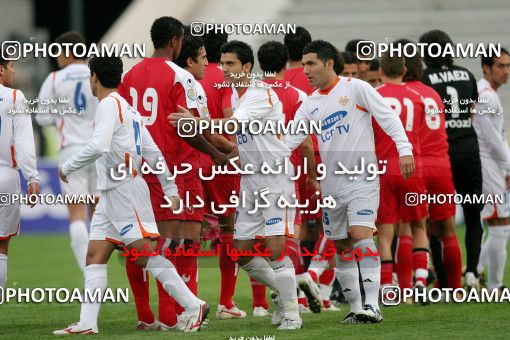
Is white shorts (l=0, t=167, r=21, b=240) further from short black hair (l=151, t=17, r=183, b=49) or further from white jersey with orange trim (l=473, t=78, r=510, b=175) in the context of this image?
white jersey with orange trim (l=473, t=78, r=510, b=175)

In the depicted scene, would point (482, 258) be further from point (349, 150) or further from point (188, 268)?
point (188, 268)

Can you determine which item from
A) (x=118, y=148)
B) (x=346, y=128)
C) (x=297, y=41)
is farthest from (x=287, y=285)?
(x=297, y=41)

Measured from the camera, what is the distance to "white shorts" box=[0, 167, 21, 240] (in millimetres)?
9180

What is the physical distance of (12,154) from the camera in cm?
928

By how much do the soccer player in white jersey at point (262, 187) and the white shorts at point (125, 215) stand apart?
708mm

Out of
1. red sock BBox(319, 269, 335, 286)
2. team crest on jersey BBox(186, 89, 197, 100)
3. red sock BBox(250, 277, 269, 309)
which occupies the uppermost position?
team crest on jersey BBox(186, 89, 197, 100)

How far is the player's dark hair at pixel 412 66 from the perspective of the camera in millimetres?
10586

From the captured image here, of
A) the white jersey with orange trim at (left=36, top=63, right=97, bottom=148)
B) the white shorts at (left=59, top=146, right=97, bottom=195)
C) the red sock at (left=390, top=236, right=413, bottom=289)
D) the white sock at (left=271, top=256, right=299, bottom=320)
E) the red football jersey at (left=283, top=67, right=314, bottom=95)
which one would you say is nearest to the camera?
the white sock at (left=271, top=256, right=299, bottom=320)

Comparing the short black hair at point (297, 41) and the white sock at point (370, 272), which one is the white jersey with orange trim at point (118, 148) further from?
the short black hair at point (297, 41)

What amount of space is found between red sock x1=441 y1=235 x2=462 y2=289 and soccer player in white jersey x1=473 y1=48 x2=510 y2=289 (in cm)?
93

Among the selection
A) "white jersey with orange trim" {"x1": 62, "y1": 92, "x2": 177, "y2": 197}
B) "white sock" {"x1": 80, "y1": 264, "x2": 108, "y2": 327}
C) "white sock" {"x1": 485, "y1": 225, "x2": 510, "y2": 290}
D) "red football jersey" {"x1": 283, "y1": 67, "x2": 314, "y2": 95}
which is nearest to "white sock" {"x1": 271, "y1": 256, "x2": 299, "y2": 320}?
"white jersey with orange trim" {"x1": 62, "y1": 92, "x2": 177, "y2": 197}

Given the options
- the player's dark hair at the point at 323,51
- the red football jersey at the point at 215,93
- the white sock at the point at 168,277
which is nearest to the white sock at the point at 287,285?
the white sock at the point at 168,277

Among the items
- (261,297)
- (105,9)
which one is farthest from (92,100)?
(105,9)

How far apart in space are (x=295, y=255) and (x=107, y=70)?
280cm
